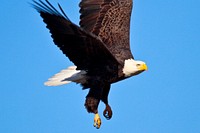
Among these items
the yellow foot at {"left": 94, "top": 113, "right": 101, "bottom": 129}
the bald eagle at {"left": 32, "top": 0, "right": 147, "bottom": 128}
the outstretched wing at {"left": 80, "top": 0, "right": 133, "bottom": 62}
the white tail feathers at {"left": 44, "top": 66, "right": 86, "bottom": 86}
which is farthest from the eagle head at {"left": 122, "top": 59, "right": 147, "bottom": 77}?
the yellow foot at {"left": 94, "top": 113, "right": 101, "bottom": 129}

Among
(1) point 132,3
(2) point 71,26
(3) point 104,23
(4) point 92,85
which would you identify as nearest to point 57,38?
(2) point 71,26

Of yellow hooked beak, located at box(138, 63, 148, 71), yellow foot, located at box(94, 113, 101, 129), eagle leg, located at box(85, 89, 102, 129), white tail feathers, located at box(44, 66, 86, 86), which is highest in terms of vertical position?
white tail feathers, located at box(44, 66, 86, 86)

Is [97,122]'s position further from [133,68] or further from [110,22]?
[110,22]

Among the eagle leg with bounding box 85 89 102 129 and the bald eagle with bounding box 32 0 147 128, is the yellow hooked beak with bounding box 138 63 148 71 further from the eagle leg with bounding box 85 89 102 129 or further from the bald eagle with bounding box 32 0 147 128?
the eagle leg with bounding box 85 89 102 129

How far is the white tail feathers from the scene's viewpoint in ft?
25.3

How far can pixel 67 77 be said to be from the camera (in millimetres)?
7910

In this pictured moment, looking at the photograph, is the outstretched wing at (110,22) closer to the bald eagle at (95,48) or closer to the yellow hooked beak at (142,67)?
the bald eagle at (95,48)

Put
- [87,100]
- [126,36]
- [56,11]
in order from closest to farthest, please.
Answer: [56,11] → [87,100] → [126,36]

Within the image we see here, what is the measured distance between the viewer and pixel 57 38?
7129mm

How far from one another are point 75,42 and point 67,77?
889 mm

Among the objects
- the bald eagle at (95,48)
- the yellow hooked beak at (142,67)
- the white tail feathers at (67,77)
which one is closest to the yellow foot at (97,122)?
the bald eagle at (95,48)

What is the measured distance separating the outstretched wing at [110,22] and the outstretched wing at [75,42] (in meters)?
0.59

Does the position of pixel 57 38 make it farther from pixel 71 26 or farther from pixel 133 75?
pixel 133 75

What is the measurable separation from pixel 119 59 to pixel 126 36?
0.86 m
